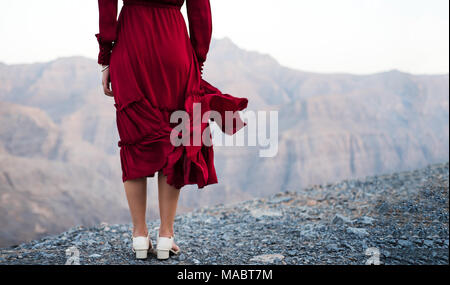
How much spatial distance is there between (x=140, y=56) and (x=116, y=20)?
0.25 meters

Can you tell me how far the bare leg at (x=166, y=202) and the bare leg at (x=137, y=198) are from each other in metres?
0.09

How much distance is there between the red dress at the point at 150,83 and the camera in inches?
Result: 87.9

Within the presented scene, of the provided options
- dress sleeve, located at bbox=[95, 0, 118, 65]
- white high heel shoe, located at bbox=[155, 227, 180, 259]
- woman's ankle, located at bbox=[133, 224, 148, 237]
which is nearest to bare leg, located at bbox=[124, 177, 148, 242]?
woman's ankle, located at bbox=[133, 224, 148, 237]

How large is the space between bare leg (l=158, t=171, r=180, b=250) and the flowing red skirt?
0.06 metres

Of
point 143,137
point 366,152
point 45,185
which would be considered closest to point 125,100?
point 143,137

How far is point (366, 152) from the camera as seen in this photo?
191 ft

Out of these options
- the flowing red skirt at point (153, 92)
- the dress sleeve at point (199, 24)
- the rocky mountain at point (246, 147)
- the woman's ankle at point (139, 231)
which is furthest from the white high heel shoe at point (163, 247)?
the rocky mountain at point (246, 147)

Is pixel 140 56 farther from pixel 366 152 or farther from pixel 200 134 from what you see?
pixel 366 152

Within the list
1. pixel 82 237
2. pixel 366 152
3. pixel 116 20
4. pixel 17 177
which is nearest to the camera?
pixel 116 20

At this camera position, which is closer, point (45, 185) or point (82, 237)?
point (82, 237)

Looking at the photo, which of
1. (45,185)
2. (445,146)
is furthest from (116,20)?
(445,146)
